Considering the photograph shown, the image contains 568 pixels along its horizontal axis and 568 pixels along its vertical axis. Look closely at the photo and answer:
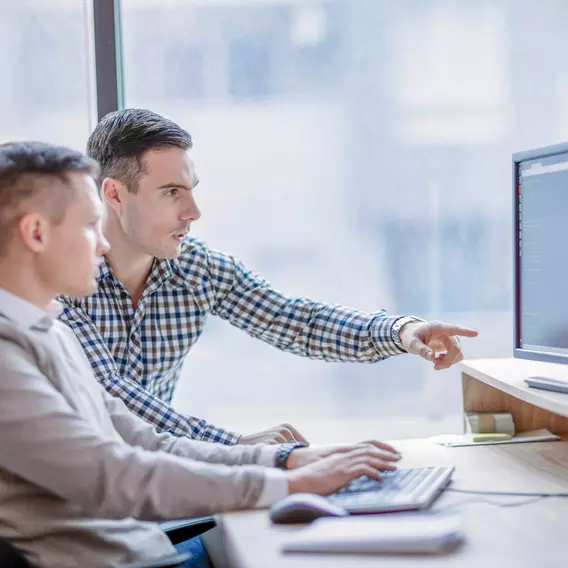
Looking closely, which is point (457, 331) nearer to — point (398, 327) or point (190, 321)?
point (398, 327)

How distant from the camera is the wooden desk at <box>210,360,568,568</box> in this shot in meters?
0.98

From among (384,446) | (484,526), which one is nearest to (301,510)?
(484,526)

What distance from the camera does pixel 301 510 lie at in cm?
111

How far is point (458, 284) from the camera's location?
270 cm

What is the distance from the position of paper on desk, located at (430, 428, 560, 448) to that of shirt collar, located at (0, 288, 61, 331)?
0.82m

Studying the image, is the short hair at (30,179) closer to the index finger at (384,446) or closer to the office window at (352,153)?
the index finger at (384,446)

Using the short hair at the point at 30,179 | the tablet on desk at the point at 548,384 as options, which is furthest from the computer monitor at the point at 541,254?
the short hair at the point at 30,179

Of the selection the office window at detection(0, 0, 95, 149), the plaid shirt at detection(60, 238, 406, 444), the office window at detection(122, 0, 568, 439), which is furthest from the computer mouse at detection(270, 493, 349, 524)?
the office window at detection(0, 0, 95, 149)

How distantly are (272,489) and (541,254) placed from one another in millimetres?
720

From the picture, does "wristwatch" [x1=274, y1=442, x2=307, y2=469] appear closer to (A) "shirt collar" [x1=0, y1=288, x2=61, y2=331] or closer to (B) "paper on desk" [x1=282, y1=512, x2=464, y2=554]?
(B) "paper on desk" [x1=282, y1=512, x2=464, y2=554]

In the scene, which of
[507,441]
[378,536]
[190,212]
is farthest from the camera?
[190,212]

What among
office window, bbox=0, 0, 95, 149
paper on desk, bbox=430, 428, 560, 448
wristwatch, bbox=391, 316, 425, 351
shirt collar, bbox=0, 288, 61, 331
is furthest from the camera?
office window, bbox=0, 0, 95, 149

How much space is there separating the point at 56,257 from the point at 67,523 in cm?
37

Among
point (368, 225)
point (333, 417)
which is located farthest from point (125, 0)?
point (333, 417)
